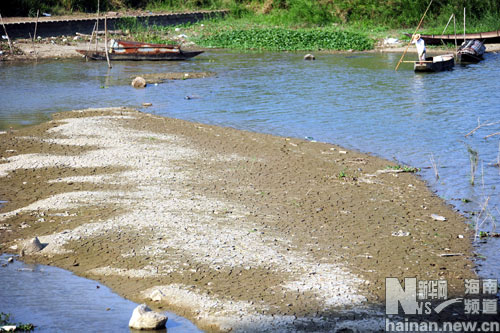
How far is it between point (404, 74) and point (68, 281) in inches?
650

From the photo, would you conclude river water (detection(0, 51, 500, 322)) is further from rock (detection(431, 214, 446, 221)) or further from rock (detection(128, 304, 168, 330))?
rock (detection(128, 304, 168, 330))

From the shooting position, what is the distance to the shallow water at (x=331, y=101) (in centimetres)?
1124

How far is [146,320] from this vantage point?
538 cm

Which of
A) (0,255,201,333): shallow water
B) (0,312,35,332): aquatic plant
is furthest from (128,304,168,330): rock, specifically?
(0,312,35,332): aquatic plant

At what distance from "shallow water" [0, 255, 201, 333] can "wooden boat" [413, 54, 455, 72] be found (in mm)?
16236

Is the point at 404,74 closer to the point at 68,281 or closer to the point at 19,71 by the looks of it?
the point at 19,71

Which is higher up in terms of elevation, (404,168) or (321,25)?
(321,25)

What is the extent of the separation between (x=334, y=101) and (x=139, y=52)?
36.3 ft

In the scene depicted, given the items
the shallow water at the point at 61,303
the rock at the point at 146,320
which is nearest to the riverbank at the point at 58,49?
the shallow water at the point at 61,303

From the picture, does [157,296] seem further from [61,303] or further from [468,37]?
[468,37]

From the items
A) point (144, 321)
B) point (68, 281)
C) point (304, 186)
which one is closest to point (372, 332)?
point (144, 321)

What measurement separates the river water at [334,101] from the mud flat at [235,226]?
89 cm

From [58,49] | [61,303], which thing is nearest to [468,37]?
[58,49]

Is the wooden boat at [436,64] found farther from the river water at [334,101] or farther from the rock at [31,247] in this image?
the rock at [31,247]
